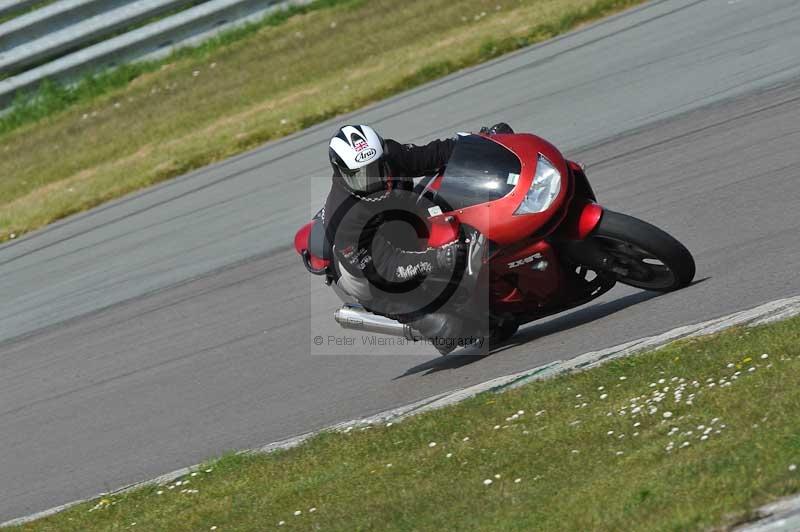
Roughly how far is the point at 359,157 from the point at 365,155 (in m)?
0.04

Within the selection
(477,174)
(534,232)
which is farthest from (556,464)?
(477,174)

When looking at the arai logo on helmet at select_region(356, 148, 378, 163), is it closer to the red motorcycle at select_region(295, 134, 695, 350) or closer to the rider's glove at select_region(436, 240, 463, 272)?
the red motorcycle at select_region(295, 134, 695, 350)

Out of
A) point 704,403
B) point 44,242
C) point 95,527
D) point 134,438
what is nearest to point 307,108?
point 44,242

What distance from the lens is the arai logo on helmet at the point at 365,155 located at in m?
6.59

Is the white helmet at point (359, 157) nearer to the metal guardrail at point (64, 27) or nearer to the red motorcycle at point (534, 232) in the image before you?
the red motorcycle at point (534, 232)

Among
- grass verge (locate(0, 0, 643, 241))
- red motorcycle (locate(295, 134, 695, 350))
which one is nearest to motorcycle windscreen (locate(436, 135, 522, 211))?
red motorcycle (locate(295, 134, 695, 350))

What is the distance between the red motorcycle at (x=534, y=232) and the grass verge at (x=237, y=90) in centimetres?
725

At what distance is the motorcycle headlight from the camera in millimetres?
6496

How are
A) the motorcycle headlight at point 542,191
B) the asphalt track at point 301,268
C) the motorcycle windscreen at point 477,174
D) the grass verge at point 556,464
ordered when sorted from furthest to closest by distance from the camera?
the asphalt track at point 301,268, the motorcycle windscreen at point 477,174, the motorcycle headlight at point 542,191, the grass verge at point 556,464

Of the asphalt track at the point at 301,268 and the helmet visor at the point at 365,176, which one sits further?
the asphalt track at the point at 301,268

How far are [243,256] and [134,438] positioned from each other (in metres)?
3.14

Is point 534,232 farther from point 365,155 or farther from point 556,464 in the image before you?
point 556,464

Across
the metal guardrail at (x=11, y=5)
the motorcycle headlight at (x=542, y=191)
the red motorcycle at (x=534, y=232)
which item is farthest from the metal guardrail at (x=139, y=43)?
the motorcycle headlight at (x=542, y=191)

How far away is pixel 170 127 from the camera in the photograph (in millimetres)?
15656
